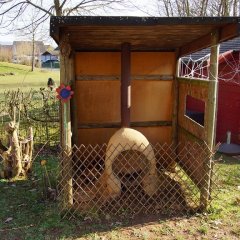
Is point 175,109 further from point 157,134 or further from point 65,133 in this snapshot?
point 65,133

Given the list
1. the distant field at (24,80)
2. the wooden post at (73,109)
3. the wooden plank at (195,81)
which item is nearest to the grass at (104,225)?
the wooden post at (73,109)

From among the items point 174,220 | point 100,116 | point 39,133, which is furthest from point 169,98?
point 39,133

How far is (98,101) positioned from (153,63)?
139 centimetres

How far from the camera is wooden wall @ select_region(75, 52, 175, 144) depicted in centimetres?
655

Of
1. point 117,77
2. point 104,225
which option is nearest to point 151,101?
point 117,77

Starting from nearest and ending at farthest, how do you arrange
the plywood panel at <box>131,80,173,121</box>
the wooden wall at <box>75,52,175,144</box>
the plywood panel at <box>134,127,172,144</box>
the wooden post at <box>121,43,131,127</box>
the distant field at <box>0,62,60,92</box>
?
the wooden post at <box>121,43,131,127</box>, the wooden wall at <box>75,52,175,144</box>, the plywood panel at <box>131,80,173,121</box>, the plywood panel at <box>134,127,172,144</box>, the distant field at <box>0,62,60,92</box>

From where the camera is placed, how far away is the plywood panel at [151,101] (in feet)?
22.2

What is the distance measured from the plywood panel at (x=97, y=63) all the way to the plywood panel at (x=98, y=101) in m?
0.22

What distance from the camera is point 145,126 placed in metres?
6.89

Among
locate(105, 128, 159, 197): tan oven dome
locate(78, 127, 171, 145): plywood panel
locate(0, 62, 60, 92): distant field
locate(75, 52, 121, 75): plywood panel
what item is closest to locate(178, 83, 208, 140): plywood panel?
locate(78, 127, 171, 145): plywood panel

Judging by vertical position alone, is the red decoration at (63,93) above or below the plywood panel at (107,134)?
above

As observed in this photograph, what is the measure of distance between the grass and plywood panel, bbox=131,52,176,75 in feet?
9.17

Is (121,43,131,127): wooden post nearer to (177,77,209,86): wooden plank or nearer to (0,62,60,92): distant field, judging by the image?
(177,77,209,86): wooden plank

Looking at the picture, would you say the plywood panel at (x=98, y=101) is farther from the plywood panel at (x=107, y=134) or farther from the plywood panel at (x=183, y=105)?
the plywood panel at (x=183, y=105)
